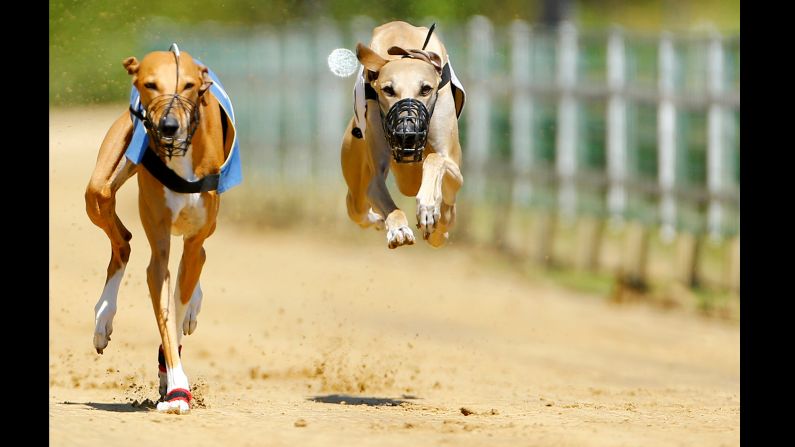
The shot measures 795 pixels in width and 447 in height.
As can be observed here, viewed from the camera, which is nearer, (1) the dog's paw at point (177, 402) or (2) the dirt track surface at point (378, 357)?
(2) the dirt track surface at point (378, 357)

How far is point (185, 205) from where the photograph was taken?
6.96 m

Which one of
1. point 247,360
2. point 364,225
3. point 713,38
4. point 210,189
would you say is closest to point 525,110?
point 713,38

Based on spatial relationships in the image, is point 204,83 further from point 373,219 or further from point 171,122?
point 373,219

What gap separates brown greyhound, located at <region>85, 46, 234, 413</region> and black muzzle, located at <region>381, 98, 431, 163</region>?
0.91m

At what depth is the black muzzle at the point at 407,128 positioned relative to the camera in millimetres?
6836

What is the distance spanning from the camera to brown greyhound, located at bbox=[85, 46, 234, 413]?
6.64m

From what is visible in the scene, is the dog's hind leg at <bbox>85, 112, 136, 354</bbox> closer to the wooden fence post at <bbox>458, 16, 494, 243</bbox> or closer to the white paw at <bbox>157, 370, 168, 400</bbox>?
the white paw at <bbox>157, 370, 168, 400</bbox>

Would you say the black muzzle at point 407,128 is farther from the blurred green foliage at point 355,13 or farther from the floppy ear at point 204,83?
the blurred green foliage at point 355,13

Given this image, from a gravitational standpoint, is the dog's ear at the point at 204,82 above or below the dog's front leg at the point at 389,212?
above

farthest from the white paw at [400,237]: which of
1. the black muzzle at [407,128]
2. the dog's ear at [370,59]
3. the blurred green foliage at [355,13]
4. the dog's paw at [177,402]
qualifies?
the blurred green foliage at [355,13]

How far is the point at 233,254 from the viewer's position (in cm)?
1652

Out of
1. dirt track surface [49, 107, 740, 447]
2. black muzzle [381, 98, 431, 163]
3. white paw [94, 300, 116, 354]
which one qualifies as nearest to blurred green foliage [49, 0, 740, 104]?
dirt track surface [49, 107, 740, 447]

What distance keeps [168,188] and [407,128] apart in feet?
4.03

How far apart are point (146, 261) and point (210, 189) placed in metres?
6.44
